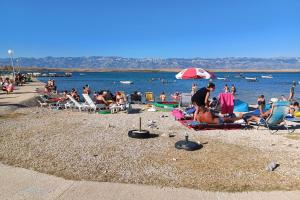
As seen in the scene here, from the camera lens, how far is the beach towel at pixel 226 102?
1340 cm

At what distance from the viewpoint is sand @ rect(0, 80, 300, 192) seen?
6.54m

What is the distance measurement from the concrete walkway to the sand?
24 cm

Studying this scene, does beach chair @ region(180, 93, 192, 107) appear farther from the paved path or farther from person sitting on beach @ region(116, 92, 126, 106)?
the paved path

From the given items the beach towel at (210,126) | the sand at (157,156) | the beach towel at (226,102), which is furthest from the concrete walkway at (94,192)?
the beach towel at (226,102)

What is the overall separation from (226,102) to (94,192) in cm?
864

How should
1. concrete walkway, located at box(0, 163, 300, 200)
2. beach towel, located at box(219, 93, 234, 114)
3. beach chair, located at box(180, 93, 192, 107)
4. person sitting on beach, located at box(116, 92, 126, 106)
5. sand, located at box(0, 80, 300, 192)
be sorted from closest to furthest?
concrete walkway, located at box(0, 163, 300, 200)
sand, located at box(0, 80, 300, 192)
beach towel, located at box(219, 93, 234, 114)
person sitting on beach, located at box(116, 92, 126, 106)
beach chair, located at box(180, 93, 192, 107)

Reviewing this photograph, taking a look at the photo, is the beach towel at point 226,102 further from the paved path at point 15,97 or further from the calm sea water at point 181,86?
the calm sea water at point 181,86

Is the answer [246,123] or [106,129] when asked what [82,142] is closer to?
[106,129]

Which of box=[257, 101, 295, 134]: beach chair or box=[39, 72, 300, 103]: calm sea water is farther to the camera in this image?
box=[39, 72, 300, 103]: calm sea water

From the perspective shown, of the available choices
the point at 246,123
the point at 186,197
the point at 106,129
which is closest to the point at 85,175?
the point at 186,197

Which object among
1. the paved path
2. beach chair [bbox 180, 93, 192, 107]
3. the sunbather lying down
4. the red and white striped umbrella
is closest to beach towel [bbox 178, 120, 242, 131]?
the sunbather lying down

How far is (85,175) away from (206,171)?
2.47 m

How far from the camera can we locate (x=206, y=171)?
692cm

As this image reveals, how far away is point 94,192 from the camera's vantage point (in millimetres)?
5906
